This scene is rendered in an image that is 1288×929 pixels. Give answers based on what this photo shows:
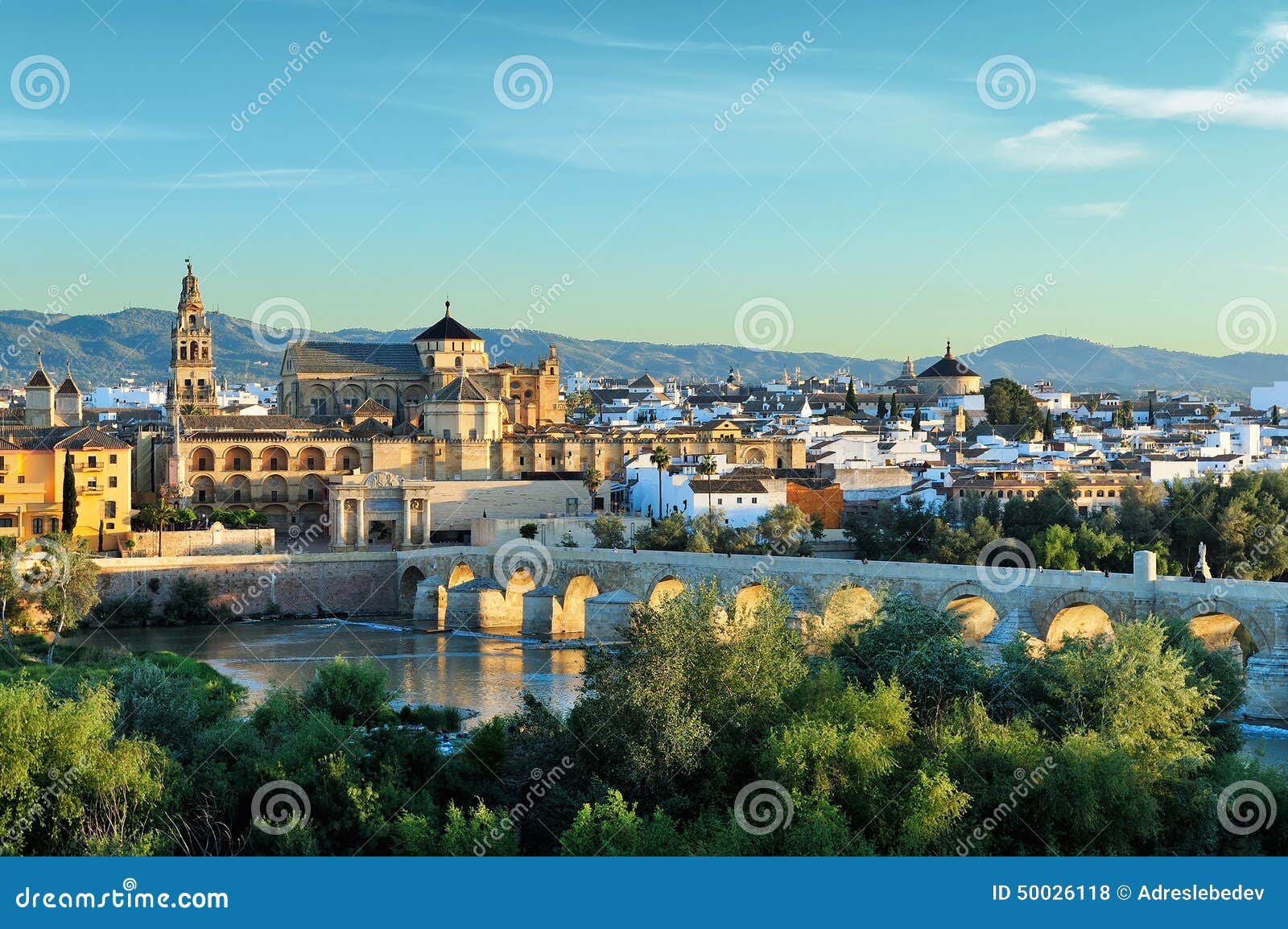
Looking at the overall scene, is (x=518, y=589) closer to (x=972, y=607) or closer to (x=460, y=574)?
(x=460, y=574)

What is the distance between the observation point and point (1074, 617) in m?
25.2

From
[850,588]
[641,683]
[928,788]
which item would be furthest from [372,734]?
[850,588]

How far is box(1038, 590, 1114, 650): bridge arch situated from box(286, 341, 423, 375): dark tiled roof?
33.0 metres

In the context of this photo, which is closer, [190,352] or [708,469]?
[708,469]

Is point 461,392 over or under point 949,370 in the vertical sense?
under

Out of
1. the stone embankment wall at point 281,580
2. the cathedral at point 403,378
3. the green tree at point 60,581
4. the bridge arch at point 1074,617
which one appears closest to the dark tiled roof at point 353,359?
the cathedral at point 403,378

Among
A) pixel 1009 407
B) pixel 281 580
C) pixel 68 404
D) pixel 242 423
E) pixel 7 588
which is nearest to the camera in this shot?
pixel 7 588

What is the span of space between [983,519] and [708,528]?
6.30 m

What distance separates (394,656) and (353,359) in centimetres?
2609

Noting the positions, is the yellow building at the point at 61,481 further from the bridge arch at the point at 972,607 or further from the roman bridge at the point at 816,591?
the bridge arch at the point at 972,607

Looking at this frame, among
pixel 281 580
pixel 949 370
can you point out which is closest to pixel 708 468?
pixel 281 580

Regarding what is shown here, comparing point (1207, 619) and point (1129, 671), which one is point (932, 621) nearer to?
point (1129, 671)

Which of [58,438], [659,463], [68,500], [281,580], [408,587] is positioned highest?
[58,438]

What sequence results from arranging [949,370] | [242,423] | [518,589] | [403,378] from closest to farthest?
[518,589], [242,423], [403,378], [949,370]
